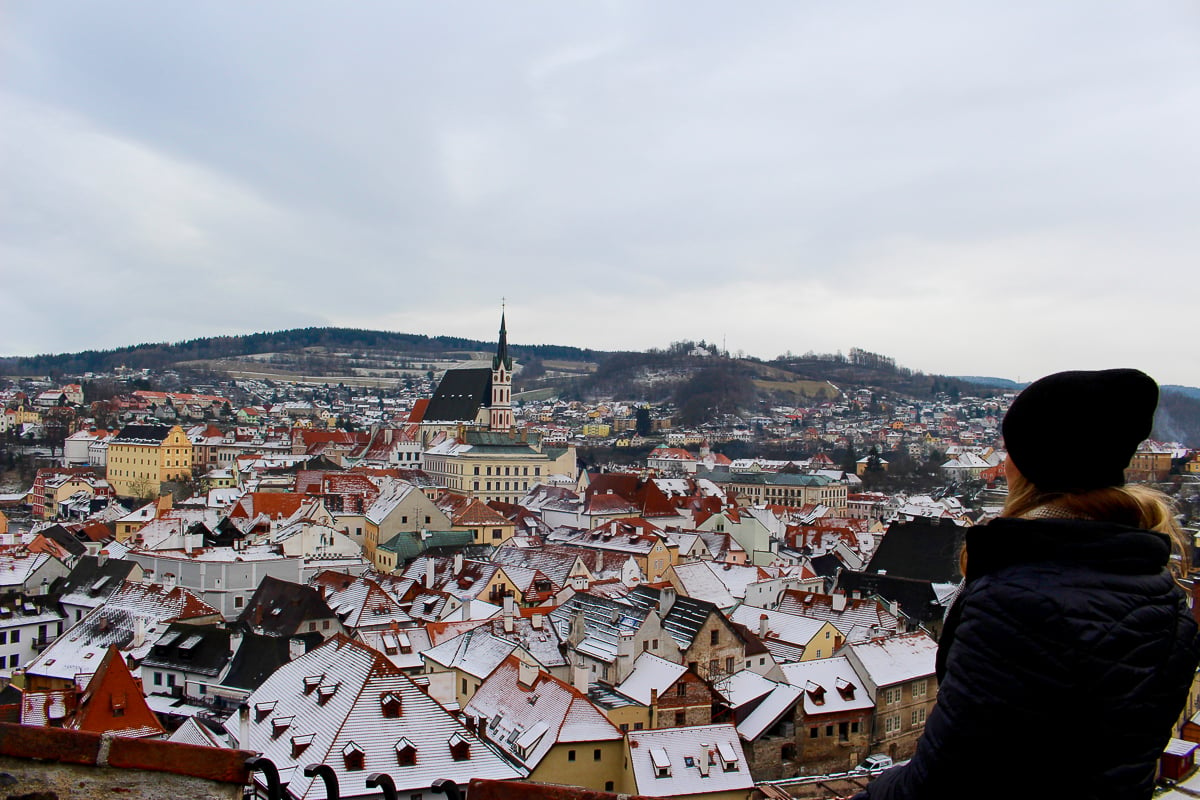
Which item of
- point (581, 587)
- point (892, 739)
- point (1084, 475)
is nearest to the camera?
point (1084, 475)

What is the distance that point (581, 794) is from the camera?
4215mm

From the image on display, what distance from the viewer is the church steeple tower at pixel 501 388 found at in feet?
288

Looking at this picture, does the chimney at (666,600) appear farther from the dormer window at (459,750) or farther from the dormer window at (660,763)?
the dormer window at (459,750)

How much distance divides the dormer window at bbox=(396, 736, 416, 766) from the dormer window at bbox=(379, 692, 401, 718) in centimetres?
56

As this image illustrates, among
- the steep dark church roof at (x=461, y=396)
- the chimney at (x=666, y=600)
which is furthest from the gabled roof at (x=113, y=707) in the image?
the steep dark church roof at (x=461, y=396)

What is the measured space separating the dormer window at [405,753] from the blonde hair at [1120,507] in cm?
1434

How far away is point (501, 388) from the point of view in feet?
292

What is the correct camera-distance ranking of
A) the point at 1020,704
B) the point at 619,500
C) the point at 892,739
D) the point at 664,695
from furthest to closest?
the point at 619,500
the point at 892,739
the point at 664,695
the point at 1020,704

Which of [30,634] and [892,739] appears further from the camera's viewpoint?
[30,634]

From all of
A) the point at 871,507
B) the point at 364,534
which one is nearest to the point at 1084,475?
the point at 364,534

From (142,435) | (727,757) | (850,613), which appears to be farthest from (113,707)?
(142,435)

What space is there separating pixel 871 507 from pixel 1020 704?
83.5 m

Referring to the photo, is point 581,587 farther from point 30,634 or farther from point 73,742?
point 73,742

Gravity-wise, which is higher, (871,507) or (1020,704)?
(1020,704)
